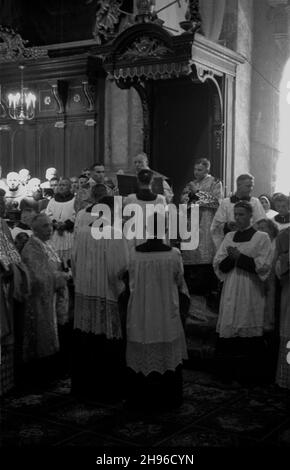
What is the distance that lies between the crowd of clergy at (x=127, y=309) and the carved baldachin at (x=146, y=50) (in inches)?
168

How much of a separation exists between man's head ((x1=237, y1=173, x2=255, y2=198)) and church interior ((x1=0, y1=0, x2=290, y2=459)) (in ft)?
5.28

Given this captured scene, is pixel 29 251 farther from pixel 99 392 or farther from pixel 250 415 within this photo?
pixel 250 415

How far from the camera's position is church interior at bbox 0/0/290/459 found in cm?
625

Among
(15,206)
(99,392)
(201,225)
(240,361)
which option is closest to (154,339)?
(99,392)

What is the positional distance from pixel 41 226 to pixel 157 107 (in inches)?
248

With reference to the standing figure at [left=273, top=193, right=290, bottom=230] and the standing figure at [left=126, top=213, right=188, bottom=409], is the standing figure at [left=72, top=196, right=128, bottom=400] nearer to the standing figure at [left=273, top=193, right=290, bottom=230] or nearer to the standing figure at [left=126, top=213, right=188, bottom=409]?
the standing figure at [left=126, top=213, right=188, bottom=409]

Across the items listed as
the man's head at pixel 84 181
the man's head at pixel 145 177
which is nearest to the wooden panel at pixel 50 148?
the man's head at pixel 84 181

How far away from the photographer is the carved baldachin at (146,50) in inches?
410

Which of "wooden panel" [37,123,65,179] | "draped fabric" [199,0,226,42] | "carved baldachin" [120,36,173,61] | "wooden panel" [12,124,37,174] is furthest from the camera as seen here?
"wooden panel" [12,124,37,174]

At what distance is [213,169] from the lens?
38.2ft

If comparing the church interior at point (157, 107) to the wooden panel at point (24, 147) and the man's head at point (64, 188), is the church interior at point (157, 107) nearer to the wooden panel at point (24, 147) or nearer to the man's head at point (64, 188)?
the wooden panel at point (24, 147)

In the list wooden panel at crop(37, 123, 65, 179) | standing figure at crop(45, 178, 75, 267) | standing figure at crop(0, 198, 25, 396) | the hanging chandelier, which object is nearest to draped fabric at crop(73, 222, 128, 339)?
standing figure at crop(0, 198, 25, 396)

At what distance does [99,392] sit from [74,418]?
1.89 ft

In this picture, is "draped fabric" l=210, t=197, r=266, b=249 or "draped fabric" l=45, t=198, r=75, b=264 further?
"draped fabric" l=45, t=198, r=75, b=264
